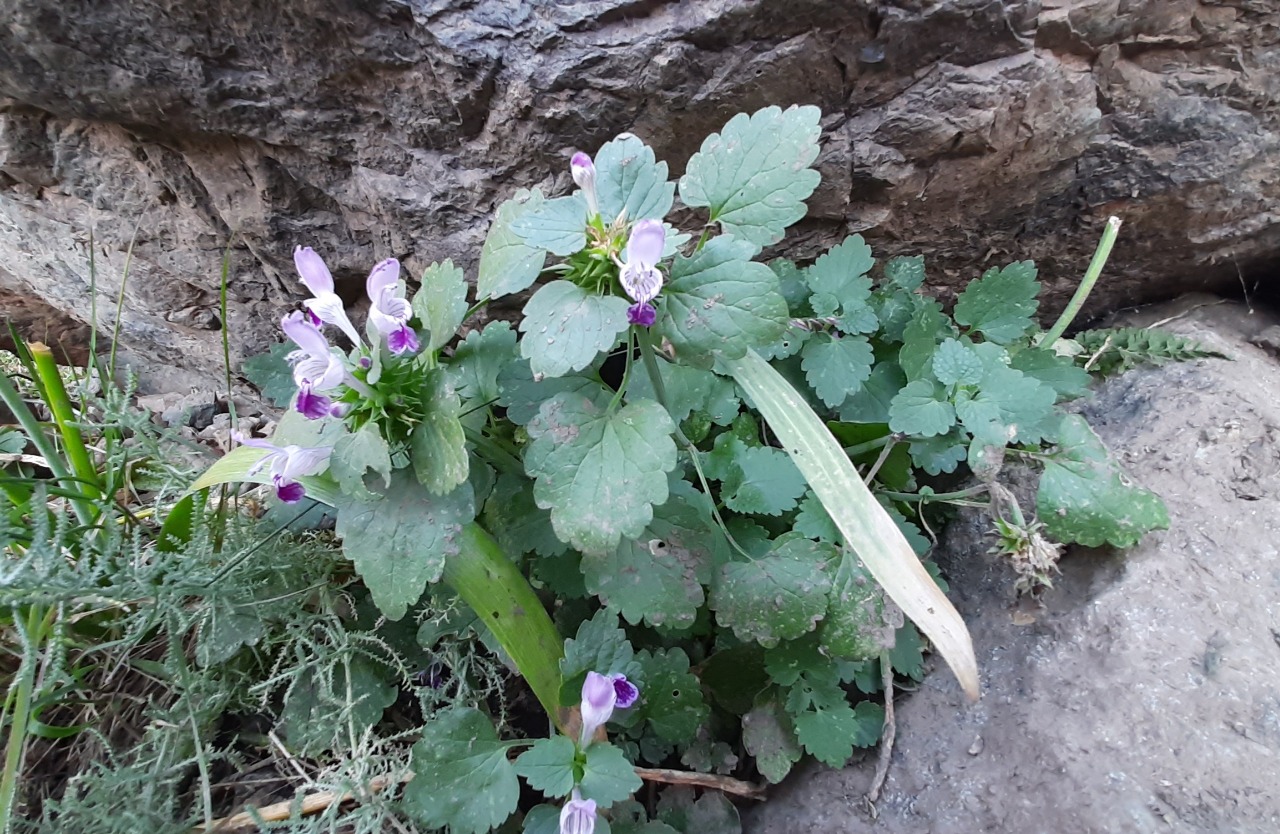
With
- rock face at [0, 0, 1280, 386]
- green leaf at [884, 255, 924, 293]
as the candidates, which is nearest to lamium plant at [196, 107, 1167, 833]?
green leaf at [884, 255, 924, 293]

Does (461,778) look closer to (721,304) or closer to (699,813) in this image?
(699,813)

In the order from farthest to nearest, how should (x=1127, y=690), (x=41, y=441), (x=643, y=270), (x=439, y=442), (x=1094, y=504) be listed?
(x=41, y=441) → (x=1094, y=504) → (x=1127, y=690) → (x=439, y=442) → (x=643, y=270)

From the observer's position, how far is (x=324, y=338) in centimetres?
92

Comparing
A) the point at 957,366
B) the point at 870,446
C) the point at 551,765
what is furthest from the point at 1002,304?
the point at 551,765

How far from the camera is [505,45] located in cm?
128

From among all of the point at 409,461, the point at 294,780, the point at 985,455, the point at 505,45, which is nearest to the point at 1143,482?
the point at 985,455

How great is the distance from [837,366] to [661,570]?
21.6 inches

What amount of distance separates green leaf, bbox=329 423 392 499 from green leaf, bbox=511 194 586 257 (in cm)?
32

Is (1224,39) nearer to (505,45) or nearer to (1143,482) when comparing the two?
(1143,482)

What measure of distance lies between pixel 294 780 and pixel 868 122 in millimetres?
1602

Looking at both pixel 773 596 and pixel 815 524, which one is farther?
pixel 815 524

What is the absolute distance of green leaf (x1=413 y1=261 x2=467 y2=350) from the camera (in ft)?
3.26

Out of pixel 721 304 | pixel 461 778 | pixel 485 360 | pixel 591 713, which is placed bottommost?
pixel 461 778

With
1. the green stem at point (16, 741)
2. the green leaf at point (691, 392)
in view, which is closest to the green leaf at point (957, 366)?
the green leaf at point (691, 392)
